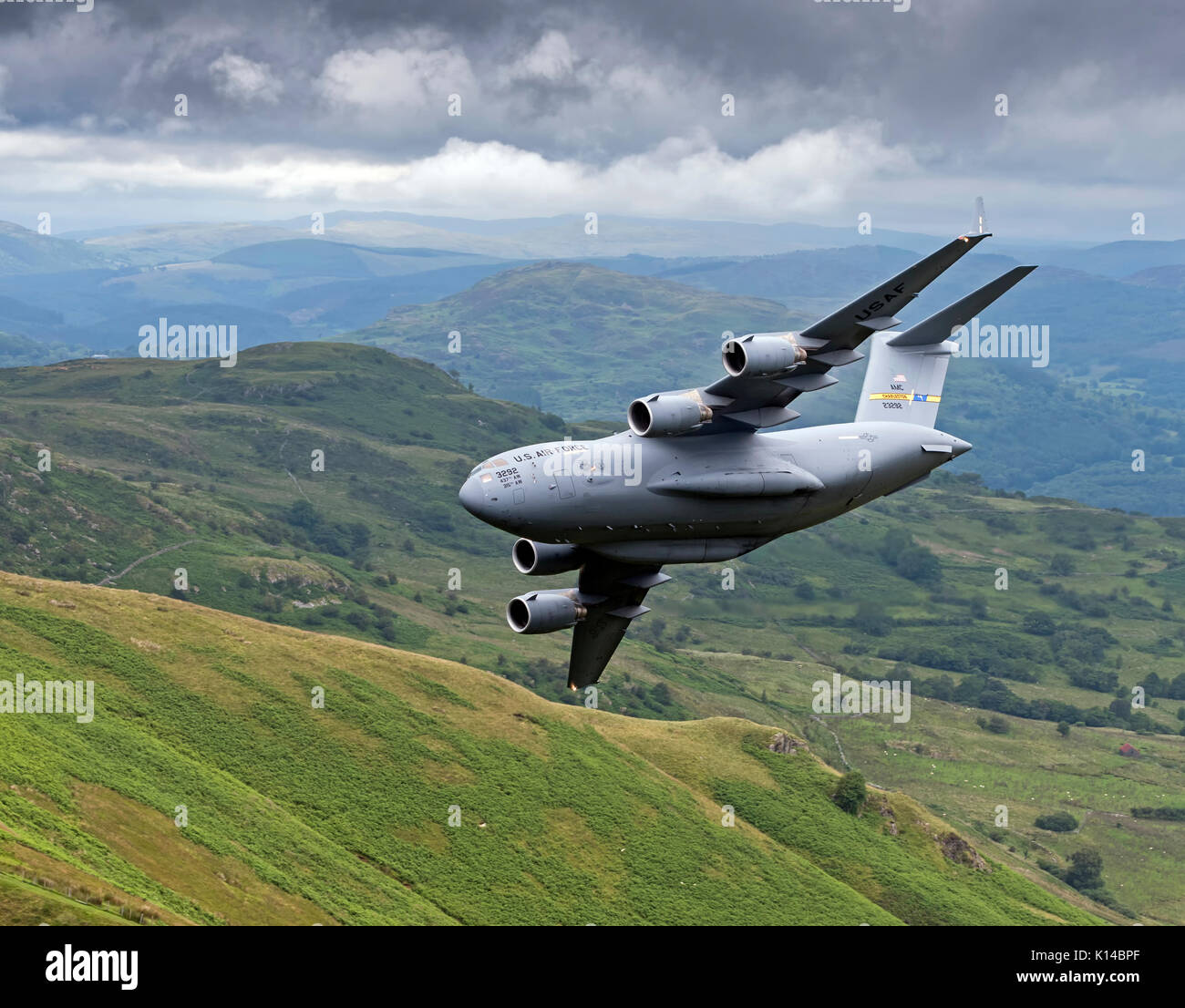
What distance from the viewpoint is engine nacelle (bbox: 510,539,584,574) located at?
5041 centimetres

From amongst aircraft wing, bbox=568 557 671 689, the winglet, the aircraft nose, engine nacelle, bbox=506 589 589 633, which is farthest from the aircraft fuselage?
engine nacelle, bbox=506 589 589 633

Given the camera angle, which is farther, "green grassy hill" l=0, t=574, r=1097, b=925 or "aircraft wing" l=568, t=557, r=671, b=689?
"green grassy hill" l=0, t=574, r=1097, b=925

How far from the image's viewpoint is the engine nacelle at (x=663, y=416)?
145 ft

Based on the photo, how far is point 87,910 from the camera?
56.1 metres

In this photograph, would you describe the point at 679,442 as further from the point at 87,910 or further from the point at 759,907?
the point at 759,907

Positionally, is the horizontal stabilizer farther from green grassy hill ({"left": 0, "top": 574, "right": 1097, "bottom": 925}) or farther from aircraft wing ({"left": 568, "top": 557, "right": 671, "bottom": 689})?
green grassy hill ({"left": 0, "top": 574, "right": 1097, "bottom": 925})

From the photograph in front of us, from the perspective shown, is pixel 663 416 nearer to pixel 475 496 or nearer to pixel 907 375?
pixel 475 496

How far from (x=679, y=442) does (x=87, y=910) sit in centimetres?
3519

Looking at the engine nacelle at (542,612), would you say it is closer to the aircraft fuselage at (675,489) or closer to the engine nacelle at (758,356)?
the aircraft fuselage at (675,489)

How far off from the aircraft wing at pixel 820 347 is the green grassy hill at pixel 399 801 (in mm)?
46262

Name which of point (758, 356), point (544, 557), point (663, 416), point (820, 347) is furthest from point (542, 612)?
point (820, 347)

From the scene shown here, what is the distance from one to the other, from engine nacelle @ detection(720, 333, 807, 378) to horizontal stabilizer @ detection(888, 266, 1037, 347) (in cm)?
865

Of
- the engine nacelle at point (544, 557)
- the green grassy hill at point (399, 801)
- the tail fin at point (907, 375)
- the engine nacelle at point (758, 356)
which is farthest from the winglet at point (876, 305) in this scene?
the green grassy hill at point (399, 801)

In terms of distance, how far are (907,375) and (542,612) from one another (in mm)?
20403
